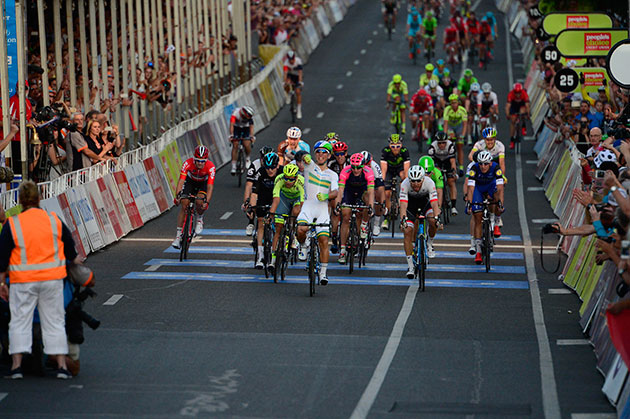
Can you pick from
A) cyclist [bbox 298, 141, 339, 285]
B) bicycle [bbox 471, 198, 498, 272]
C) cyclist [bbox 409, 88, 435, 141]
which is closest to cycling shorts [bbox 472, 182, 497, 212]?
bicycle [bbox 471, 198, 498, 272]

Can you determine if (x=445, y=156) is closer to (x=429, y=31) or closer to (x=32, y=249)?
(x=32, y=249)

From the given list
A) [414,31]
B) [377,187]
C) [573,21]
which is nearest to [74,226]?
[377,187]

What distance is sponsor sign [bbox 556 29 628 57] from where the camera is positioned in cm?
2788

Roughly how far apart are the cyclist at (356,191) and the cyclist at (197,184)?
84.4 inches

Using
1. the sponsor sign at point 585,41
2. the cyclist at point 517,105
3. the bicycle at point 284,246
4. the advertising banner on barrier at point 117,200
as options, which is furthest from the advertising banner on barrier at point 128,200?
the cyclist at point 517,105

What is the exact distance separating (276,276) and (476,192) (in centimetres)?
398

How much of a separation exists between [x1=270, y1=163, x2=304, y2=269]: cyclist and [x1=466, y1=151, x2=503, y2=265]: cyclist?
307cm

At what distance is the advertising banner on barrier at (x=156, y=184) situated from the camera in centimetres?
2716

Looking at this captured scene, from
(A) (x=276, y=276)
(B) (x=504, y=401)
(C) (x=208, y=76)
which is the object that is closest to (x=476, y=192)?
(A) (x=276, y=276)

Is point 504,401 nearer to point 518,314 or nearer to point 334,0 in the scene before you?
point 518,314

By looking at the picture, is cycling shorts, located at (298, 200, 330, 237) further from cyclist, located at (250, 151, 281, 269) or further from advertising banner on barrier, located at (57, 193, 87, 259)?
advertising banner on barrier, located at (57, 193, 87, 259)

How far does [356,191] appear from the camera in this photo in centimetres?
2170

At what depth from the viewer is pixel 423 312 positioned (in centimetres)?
1756

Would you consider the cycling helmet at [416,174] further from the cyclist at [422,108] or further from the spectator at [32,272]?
the cyclist at [422,108]
